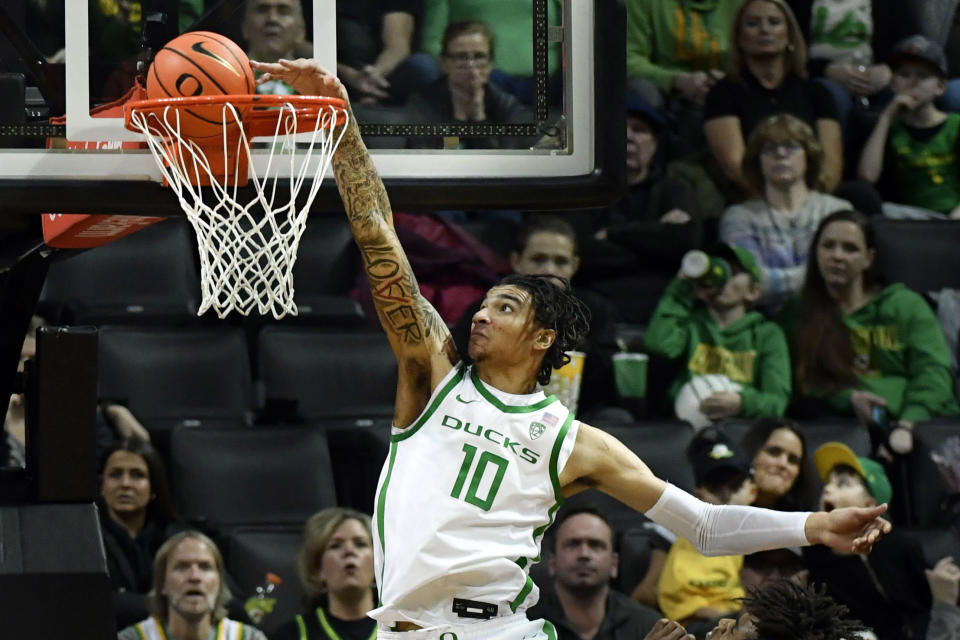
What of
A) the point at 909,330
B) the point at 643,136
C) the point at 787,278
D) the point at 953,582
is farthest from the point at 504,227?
the point at 953,582

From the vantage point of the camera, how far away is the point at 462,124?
490 centimetres

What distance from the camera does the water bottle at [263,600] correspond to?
21.4 feet

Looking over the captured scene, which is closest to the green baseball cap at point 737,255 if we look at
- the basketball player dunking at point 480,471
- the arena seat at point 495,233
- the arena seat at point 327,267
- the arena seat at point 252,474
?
the arena seat at point 495,233

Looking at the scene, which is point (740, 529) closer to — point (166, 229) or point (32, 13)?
point (32, 13)

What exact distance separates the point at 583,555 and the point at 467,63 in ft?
7.91

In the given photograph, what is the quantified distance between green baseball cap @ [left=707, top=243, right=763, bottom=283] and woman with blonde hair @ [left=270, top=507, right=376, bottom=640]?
238 centimetres

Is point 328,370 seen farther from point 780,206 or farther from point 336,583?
point 780,206

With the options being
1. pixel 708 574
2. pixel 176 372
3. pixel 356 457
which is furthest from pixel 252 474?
pixel 708 574

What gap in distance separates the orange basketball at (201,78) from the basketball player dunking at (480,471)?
14 cm

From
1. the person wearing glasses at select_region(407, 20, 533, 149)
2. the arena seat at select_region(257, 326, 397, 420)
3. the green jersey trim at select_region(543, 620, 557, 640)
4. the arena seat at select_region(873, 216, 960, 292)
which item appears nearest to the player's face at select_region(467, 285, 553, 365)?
the person wearing glasses at select_region(407, 20, 533, 149)

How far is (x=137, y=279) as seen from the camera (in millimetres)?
7758

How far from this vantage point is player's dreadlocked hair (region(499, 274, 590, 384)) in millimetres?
4574

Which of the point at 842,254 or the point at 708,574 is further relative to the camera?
the point at 842,254

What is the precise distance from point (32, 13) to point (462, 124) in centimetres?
134
